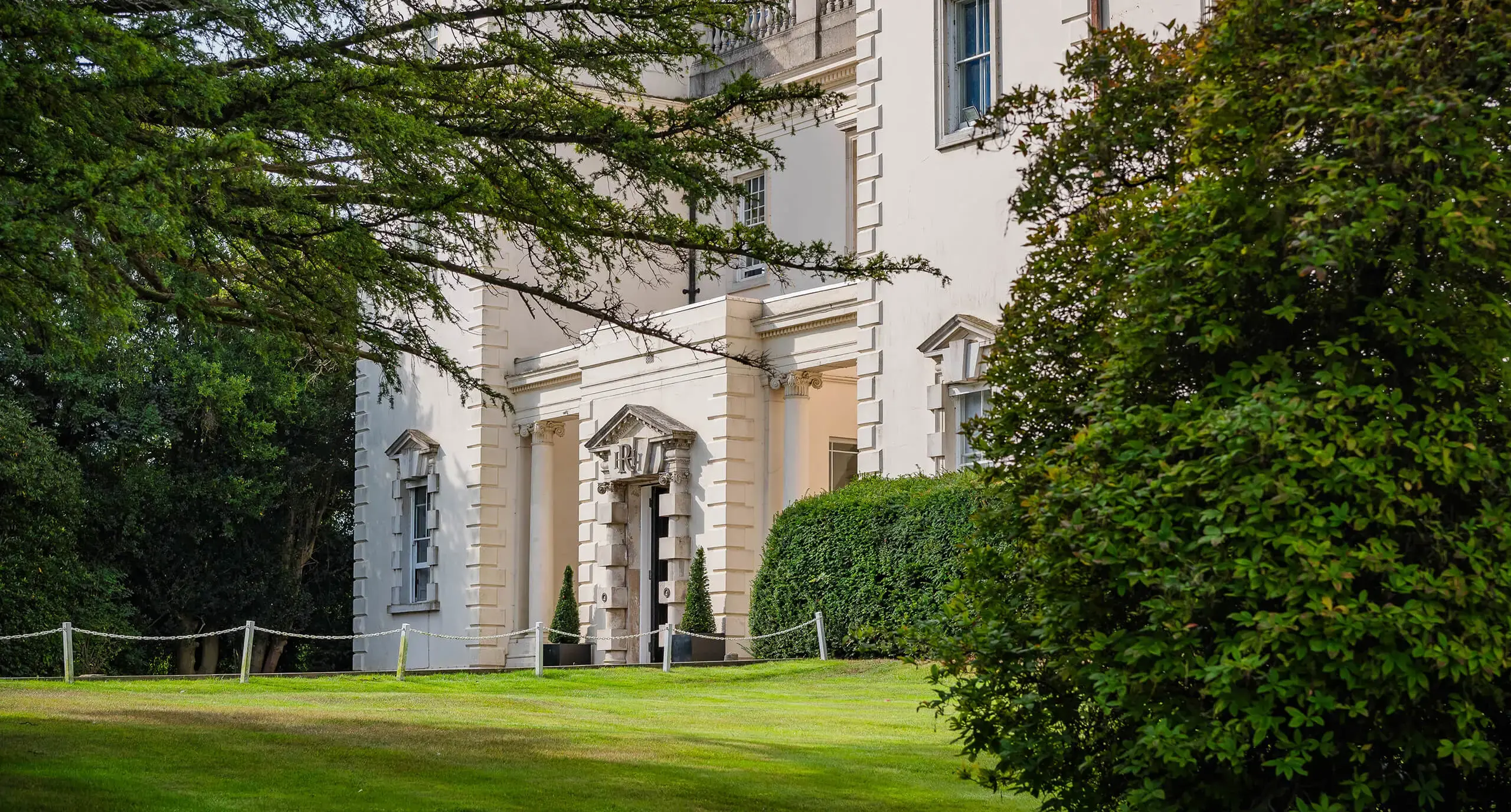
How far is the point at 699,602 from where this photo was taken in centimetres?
2662

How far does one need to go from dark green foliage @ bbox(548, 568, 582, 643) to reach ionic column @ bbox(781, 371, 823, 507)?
5232 millimetres

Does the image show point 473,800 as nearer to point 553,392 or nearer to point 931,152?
point 931,152

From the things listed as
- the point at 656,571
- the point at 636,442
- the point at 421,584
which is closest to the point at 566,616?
the point at 656,571

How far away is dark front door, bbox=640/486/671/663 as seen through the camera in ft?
95.1

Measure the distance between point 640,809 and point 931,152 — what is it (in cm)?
1450

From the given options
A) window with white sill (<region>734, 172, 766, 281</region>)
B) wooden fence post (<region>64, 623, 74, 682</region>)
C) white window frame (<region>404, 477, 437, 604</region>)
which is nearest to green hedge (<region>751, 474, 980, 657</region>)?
window with white sill (<region>734, 172, 766, 281</region>)

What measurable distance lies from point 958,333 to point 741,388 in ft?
17.1

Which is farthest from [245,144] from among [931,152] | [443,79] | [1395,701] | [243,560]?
[243,560]

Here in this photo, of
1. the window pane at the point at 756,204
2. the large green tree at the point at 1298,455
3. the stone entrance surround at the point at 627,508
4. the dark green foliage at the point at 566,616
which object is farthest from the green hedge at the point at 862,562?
the large green tree at the point at 1298,455

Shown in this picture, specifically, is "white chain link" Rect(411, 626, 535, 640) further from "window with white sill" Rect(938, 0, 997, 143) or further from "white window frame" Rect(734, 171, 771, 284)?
"window with white sill" Rect(938, 0, 997, 143)

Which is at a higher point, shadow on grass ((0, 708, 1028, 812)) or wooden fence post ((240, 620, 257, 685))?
wooden fence post ((240, 620, 257, 685))

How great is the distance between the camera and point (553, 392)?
31547mm

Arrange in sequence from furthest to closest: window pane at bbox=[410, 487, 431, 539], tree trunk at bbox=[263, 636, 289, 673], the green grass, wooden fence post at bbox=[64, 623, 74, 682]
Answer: tree trunk at bbox=[263, 636, 289, 673]
window pane at bbox=[410, 487, 431, 539]
wooden fence post at bbox=[64, 623, 74, 682]
the green grass

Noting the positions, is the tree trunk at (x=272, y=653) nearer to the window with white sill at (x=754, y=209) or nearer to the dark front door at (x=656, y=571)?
the dark front door at (x=656, y=571)
